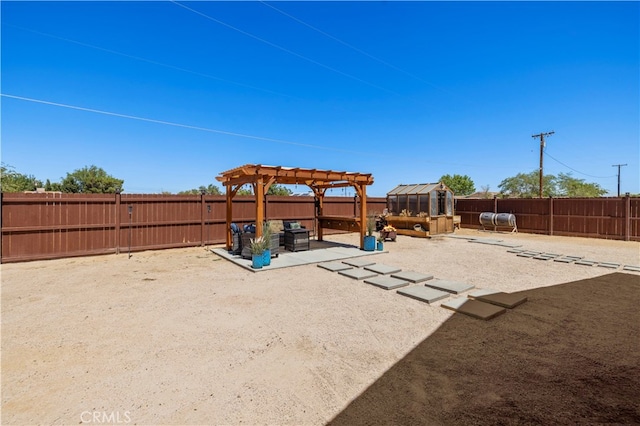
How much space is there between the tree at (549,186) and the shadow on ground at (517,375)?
4011 cm

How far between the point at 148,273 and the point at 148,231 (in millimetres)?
3596

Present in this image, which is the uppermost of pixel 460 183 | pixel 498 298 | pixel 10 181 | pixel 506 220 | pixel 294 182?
pixel 460 183

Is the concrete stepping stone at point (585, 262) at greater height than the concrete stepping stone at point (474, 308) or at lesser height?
greater

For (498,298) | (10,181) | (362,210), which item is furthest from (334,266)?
(10,181)

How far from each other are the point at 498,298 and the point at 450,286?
853 mm

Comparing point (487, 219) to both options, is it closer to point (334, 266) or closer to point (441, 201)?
point (441, 201)

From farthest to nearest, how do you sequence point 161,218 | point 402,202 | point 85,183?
1. point 85,183
2. point 402,202
3. point 161,218

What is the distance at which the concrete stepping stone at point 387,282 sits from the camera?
17.9 feet

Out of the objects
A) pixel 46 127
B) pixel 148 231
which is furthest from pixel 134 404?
pixel 46 127

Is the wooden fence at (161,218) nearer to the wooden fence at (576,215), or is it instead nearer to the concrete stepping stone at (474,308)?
the wooden fence at (576,215)

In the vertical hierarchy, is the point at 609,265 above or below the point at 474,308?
above

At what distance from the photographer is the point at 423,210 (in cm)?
1401

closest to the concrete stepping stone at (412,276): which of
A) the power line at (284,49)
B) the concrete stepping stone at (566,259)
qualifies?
the concrete stepping stone at (566,259)

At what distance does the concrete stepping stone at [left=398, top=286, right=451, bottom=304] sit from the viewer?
4.72m
